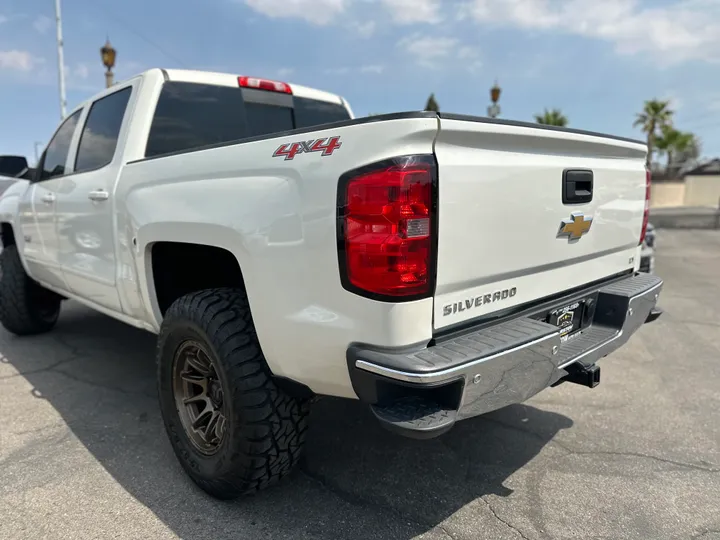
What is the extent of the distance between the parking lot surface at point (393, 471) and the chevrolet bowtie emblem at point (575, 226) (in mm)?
1224

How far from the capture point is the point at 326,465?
9.21 feet

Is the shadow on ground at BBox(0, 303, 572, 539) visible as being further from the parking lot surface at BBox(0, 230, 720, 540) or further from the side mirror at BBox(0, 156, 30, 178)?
the side mirror at BBox(0, 156, 30, 178)

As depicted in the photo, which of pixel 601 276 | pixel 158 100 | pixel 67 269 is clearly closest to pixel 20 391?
pixel 67 269

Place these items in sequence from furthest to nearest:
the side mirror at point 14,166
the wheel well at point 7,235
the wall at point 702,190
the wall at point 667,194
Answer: the wall at point 702,190 < the wall at point 667,194 < the wheel well at point 7,235 < the side mirror at point 14,166

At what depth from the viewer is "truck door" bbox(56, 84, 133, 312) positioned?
3.21m

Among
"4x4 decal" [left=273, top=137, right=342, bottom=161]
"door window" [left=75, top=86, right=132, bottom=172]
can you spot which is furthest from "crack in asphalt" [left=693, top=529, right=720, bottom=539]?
"door window" [left=75, top=86, right=132, bottom=172]

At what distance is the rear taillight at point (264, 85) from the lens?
12.6 ft

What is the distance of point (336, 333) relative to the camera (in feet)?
6.31

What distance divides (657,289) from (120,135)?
3290 millimetres

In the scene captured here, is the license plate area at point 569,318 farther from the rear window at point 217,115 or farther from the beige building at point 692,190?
the beige building at point 692,190

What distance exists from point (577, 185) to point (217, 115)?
2.39m

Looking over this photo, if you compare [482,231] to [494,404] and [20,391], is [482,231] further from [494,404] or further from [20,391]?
[20,391]

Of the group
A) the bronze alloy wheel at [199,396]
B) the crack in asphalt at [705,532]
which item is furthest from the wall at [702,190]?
the bronze alloy wheel at [199,396]

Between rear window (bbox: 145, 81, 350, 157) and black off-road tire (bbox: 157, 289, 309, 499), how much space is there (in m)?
1.13
